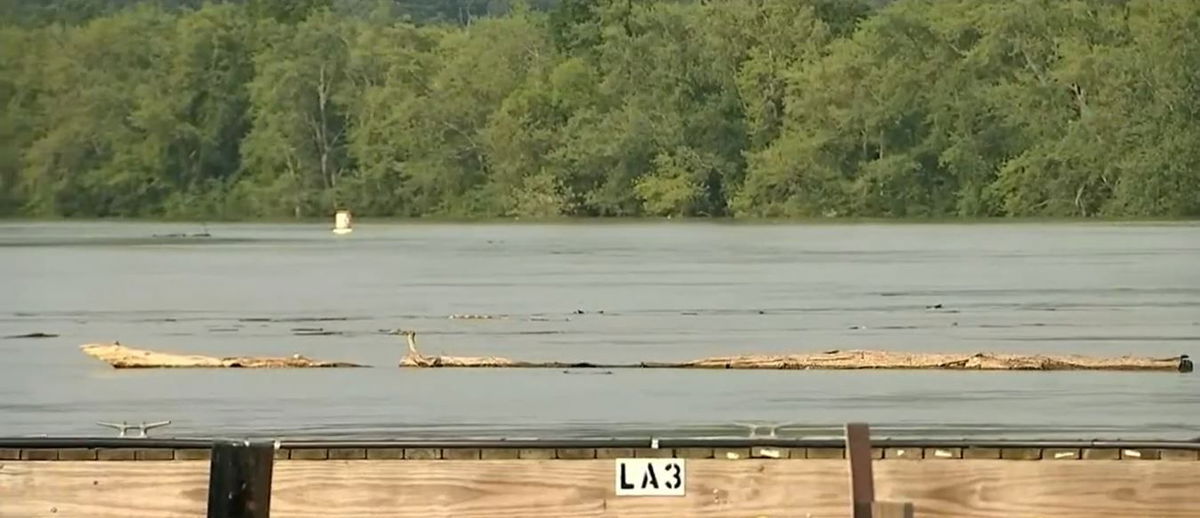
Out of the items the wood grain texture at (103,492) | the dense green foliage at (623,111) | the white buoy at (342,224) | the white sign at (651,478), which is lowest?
the wood grain texture at (103,492)

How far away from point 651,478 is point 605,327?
95.6ft

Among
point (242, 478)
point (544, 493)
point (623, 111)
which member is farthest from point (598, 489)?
point (623, 111)

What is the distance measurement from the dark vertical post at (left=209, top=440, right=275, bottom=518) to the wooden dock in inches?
8.0

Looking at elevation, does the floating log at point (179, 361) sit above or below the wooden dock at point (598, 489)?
above

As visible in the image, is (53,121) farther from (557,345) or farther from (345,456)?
(345,456)

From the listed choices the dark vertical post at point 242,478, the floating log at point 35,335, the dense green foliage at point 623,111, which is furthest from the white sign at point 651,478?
the dense green foliage at point 623,111

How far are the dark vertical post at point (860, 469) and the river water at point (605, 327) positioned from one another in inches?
139

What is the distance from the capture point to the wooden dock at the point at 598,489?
16.8 ft

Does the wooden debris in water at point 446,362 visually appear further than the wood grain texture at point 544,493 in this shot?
Yes

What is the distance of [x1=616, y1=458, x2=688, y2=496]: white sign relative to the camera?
5109 millimetres

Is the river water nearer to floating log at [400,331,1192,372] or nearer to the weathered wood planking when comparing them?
floating log at [400,331,1192,372]

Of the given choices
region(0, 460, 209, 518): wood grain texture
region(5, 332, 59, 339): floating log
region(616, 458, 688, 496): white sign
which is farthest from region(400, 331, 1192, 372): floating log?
region(0, 460, 209, 518): wood grain texture

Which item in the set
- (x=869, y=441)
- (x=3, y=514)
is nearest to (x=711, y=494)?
(x=869, y=441)

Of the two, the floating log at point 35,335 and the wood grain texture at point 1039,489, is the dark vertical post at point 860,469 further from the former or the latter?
the floating log at point 35,335
